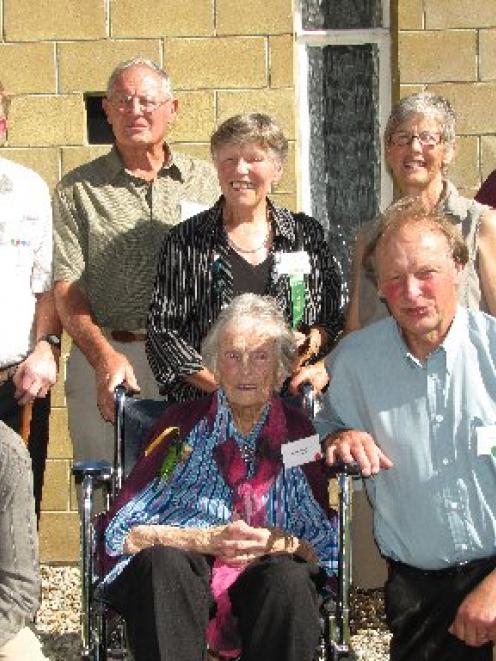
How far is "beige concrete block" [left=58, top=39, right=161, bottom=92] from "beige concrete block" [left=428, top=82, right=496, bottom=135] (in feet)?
3.90

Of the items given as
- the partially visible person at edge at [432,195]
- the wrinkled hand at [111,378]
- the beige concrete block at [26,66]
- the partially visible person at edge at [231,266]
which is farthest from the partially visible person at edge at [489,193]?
the beige concrete block at [26,66]

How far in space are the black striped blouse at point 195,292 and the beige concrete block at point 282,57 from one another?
1331 mm

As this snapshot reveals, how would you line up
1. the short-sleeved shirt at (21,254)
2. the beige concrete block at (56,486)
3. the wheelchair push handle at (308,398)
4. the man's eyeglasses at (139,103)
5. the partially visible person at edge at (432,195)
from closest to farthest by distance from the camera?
the wheelchair push handle at (308,398), the partially visible person at edge at (432,195), the short-sleeved shirt at (21,254), the man's eyeglasses at (139,103), the beige concrete block at (56,486)

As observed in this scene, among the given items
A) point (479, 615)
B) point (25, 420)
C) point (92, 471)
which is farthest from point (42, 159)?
point (479, 615)

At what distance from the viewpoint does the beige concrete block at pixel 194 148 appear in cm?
504

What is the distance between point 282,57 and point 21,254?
1.64 metres

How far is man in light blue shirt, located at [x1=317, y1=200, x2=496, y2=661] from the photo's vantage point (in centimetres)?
293

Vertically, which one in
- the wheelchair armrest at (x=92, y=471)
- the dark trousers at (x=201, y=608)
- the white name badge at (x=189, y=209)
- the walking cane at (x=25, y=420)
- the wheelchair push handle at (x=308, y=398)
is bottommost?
the dark trousers at (x=201, y=608)

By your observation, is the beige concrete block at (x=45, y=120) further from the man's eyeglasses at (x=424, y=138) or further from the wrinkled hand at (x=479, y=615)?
A: the wrinkled hand at (x=479, y=615)

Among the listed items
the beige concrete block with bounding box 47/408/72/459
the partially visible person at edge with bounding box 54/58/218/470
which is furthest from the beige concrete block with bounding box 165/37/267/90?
the beige concrete block with bounding box 47/408/72/459

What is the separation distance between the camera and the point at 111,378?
3.75m

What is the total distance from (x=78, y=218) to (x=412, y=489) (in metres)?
1.69

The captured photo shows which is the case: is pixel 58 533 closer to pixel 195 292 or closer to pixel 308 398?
pixel 195 292

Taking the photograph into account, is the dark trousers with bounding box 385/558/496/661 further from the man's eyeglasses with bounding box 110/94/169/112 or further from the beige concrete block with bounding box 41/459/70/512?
the beige concrete block with bounding box 41/459/70/512
